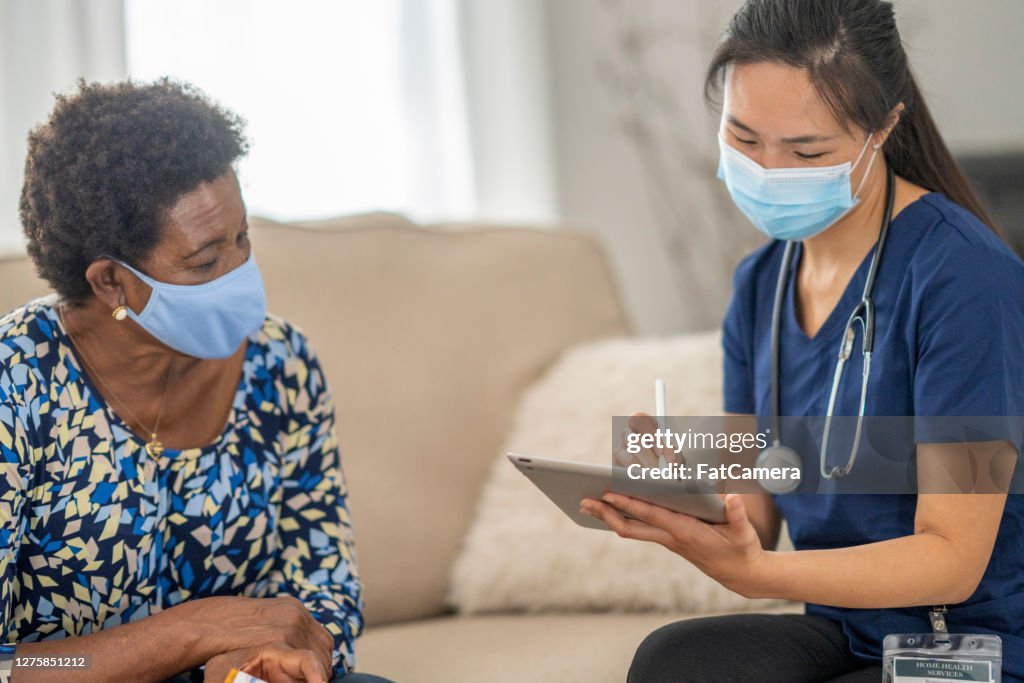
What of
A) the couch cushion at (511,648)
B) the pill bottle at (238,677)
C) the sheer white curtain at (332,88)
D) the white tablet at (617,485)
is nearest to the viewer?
the white tablet at (617,485)

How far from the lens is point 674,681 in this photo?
3.98 feet

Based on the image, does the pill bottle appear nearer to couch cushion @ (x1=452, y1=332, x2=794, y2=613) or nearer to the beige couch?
the beige couch

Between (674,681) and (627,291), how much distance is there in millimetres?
2000

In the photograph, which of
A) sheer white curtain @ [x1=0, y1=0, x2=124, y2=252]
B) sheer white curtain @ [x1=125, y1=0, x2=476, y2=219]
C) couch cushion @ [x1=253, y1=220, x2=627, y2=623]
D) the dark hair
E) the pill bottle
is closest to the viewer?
the pill bottle

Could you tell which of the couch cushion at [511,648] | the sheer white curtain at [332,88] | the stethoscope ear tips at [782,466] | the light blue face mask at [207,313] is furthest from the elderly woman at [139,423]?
the sheer white curtain at [332,88]

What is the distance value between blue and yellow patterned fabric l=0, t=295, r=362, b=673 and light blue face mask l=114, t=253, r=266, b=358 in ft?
0.33

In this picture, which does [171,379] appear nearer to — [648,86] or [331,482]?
Result: [331,482]

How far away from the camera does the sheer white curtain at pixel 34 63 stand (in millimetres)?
1965

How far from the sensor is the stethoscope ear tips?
1353 mm

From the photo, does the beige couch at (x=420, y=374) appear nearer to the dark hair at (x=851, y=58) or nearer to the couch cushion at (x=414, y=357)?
the couch cushion at (x=414, y=357)

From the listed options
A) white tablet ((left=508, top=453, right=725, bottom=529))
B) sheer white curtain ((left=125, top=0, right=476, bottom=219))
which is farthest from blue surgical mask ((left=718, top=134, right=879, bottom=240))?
sheer white curtain ((left=125, top=0, right=476, bottom=219))

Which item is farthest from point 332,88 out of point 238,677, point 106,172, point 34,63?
point 238,677

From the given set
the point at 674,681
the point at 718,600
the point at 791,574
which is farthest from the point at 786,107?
the point at 718,600

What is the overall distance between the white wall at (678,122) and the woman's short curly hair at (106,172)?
1880mm
